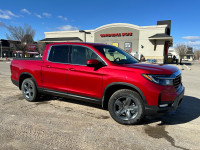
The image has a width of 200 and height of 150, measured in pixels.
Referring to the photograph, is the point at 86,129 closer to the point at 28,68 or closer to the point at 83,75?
the point at 83,75

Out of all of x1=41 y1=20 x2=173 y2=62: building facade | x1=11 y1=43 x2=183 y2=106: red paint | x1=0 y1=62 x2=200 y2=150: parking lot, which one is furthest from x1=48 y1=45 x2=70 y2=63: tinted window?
x1=41 y1=20 x2=173 y2=62: building facade

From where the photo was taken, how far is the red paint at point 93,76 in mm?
3166

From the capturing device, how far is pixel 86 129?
10.7 ft

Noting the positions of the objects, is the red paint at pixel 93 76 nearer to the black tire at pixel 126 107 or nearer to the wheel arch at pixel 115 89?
the wheel arch at pixel 115 89

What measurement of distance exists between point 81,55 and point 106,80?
3.39 ft

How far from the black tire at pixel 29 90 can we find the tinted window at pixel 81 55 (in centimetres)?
170

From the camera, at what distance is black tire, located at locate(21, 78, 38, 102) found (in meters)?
4.91

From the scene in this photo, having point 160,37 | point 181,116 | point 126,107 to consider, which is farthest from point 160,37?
point 126,107

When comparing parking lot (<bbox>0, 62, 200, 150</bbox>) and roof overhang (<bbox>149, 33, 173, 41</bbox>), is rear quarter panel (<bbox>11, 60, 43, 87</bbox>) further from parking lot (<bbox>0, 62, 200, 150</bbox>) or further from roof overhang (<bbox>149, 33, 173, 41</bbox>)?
roof overhang (<bbox>149, 33, 173, 41</bbox>)

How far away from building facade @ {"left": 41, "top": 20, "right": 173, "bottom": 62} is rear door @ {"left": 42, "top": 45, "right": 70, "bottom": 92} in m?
23.4

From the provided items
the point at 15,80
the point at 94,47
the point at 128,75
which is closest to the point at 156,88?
the point at 128,75

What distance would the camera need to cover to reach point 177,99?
3.32 meters

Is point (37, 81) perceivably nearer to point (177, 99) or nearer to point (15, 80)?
point (15, 80)

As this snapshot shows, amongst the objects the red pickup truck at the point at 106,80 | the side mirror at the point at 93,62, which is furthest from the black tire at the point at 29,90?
the side mirror at the point at 93,62
